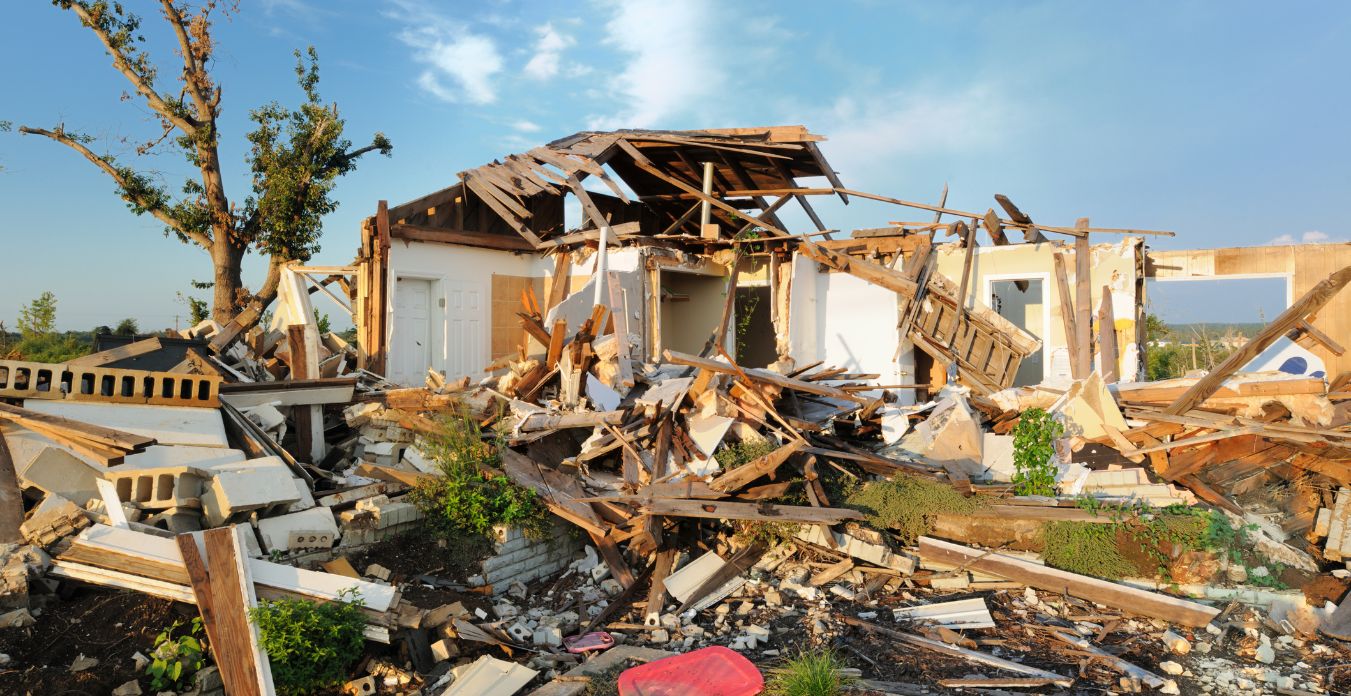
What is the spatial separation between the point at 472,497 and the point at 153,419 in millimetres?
3019

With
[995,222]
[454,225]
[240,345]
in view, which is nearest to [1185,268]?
[995,222]

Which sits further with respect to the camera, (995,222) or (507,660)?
(995,222)

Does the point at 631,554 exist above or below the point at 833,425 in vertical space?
below

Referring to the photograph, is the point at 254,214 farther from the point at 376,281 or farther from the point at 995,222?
the point at 995,222

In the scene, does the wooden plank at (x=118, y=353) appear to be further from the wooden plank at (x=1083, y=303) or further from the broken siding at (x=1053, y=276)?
the wooden plank at (x=1083, y=303)

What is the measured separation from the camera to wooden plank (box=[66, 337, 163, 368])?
8.11 metres

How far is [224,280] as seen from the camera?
16594 mm

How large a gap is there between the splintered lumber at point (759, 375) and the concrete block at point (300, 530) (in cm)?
366

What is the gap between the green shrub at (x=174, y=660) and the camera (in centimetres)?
482

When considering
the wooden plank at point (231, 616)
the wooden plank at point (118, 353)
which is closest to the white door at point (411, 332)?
the wooden plank at point (118, 353)

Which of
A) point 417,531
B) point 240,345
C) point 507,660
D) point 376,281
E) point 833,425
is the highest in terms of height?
point 376,281

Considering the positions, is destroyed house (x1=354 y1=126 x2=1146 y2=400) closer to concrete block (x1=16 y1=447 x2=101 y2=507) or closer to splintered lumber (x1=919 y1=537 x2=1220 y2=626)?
splintered lumber (x1=919 y1=537 x2=1220 y2=626)

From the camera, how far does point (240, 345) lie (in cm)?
1145

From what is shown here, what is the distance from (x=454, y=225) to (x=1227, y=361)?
37.0ft
